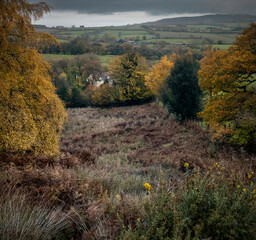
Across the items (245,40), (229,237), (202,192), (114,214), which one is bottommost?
(114,214)

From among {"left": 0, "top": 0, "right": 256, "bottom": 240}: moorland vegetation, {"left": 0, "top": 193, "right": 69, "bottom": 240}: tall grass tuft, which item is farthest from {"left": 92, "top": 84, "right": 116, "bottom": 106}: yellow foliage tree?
{"left": 0, "top": 193, "right": 69, "bottom": 240}: tall grass tuft

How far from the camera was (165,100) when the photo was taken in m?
26.0

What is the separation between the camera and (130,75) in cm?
3953

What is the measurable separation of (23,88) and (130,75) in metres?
32.7

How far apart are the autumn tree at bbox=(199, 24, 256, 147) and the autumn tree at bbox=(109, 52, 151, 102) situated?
2546 centimetres

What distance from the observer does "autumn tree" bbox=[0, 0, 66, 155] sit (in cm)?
704

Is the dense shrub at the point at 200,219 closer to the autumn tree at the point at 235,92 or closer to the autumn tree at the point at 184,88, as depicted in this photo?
the autumn tree at the point at 235,92

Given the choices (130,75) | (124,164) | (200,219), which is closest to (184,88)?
(124,164)

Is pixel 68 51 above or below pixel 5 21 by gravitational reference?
above

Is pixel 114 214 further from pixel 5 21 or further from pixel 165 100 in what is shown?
pixel 165 100

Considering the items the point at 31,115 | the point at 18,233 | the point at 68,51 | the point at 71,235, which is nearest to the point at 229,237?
the point at 71,235

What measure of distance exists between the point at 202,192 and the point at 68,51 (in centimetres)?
7266

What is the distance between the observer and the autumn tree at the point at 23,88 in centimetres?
704

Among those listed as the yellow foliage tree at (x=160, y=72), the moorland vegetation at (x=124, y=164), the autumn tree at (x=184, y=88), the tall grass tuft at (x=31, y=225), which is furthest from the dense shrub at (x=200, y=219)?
the yellow foliage tree at (x=160, y=72)
